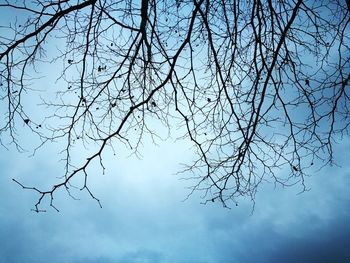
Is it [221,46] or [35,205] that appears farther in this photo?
[221,46]

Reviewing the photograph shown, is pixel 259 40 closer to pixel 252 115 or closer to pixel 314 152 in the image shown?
pixel 252 115

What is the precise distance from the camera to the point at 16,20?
4.12m

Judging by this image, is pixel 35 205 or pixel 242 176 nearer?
pixel 35 205

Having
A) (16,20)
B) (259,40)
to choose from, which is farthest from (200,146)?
(16,20)

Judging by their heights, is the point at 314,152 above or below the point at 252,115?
below

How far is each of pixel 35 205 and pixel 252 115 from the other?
8.12 ft

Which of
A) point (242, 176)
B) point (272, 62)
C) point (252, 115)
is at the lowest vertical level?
point (242, 176)

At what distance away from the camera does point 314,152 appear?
4.33 m

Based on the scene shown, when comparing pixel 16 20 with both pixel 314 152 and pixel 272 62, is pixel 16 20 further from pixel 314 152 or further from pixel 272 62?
pixel 314 152

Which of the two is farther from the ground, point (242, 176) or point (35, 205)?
point (242, 176)

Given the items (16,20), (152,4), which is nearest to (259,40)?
(152,4)

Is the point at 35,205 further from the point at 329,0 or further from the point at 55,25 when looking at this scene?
the point at 329,0

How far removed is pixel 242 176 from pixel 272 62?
1.33 metres

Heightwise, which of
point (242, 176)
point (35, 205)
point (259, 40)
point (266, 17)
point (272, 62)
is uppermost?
point (266, 17)
